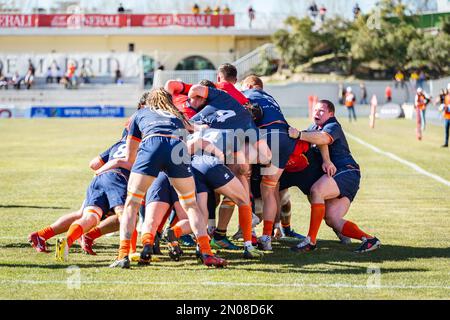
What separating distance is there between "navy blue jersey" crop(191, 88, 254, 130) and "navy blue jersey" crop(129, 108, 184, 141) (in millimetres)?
706

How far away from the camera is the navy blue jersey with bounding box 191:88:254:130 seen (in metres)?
9.99

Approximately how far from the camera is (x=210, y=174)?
9656mm

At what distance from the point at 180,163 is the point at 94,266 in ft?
4.49

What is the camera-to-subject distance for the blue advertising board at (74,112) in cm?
5416

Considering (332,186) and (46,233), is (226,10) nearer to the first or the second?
(332,186)

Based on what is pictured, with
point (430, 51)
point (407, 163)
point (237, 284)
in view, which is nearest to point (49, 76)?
point (430, 51)

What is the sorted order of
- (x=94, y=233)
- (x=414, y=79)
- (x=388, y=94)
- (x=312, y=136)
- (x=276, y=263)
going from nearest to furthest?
(x=276, y=263) < (x=94, y=233) < (x=312, y=136) < (x=388, y=94) < (x=414, y=79)

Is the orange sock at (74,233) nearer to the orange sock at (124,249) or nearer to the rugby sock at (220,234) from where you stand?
the orange sock at (124,249)

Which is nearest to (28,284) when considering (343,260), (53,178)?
(343,260)

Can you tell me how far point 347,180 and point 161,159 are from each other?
264cm

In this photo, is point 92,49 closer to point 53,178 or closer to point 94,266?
point 53,178

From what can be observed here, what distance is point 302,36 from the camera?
65.2 m

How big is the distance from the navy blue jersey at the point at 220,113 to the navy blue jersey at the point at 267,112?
2.06 feet

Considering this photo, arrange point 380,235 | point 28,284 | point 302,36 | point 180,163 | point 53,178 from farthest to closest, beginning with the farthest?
point 302,36, point 53,178, point 380,235, point 180,163, point 28,284
